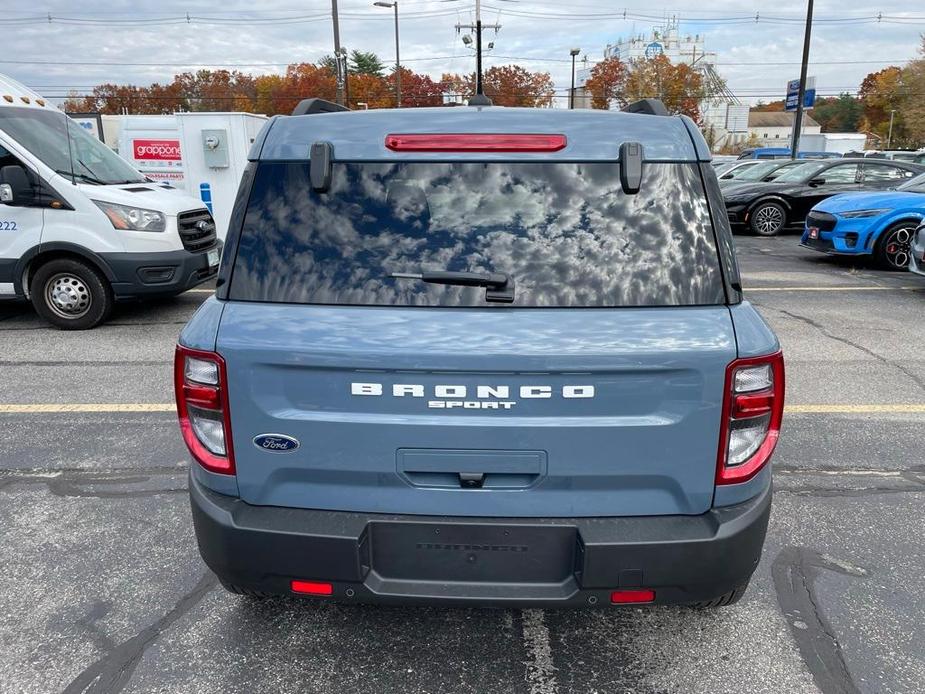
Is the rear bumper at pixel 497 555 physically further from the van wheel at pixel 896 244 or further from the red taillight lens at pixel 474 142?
the van wheel at pixel 896 244

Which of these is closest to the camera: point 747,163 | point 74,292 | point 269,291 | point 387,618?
point 269,291

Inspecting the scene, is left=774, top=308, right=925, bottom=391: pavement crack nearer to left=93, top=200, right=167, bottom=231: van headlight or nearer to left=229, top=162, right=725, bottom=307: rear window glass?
left=229, top=162, right=725, bottom=307: rear window glass

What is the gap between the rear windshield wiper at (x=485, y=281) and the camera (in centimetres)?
210

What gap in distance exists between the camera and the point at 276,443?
2127mm

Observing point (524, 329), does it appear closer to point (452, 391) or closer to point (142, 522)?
point (452, 391)

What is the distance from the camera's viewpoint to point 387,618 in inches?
110

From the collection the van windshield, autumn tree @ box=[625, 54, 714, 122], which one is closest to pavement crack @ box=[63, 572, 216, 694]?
the van windshield

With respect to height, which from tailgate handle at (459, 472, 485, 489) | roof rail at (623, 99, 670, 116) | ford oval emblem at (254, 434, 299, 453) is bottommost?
tailgate handle at (459, 472, 485, 489)

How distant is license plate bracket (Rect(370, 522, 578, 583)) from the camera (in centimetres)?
208

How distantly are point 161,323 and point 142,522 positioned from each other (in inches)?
182

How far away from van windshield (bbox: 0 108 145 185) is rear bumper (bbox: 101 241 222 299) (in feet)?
3.31

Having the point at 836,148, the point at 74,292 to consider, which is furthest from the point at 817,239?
the point at 836,148

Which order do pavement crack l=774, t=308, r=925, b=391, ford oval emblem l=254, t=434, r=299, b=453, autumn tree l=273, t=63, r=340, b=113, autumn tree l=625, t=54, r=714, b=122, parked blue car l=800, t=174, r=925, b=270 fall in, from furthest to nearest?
autumn tree l=273, t=63, r=340, b=113
autumn tree l=625, t=54, r=714, b=122
parked blue car l=800, t=174, r=925, b=270
pavement crack l=774, t=308, r=925, b=391
ford oval emblem l=254, t=434, r=299, b=453

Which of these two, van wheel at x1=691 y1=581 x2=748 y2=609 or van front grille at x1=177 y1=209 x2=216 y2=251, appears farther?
van front grille at x1=177 y1=209 x2=216 y2=251
